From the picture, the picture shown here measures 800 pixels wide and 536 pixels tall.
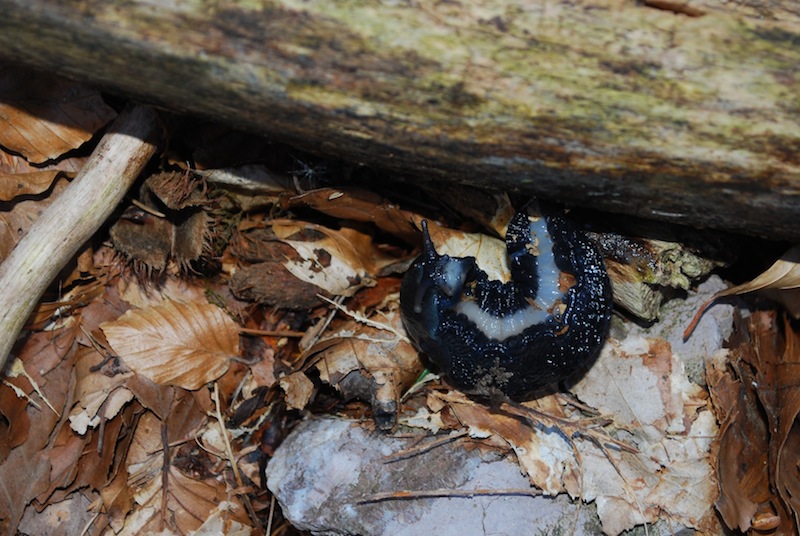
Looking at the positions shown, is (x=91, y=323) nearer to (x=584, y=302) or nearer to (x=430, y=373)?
(x=430, y=373)

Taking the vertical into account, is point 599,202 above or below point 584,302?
above

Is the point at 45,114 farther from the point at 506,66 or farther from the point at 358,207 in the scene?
the point at 506,66

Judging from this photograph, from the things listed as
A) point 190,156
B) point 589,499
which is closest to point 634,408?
point 589,499

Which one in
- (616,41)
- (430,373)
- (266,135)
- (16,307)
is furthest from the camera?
(430,373)

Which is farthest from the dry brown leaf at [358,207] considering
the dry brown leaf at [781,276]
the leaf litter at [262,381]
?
the dry brown leaf at [781,276]

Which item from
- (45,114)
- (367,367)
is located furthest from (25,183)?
(367,367)

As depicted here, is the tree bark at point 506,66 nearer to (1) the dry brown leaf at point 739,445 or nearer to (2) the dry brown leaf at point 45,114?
(2) the dry brown leaf at point 45,114

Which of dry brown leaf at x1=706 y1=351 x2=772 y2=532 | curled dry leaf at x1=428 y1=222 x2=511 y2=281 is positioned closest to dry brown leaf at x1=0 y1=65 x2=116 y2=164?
curled dry leaf at x1=428 y1=222 x2=511 y2=281
